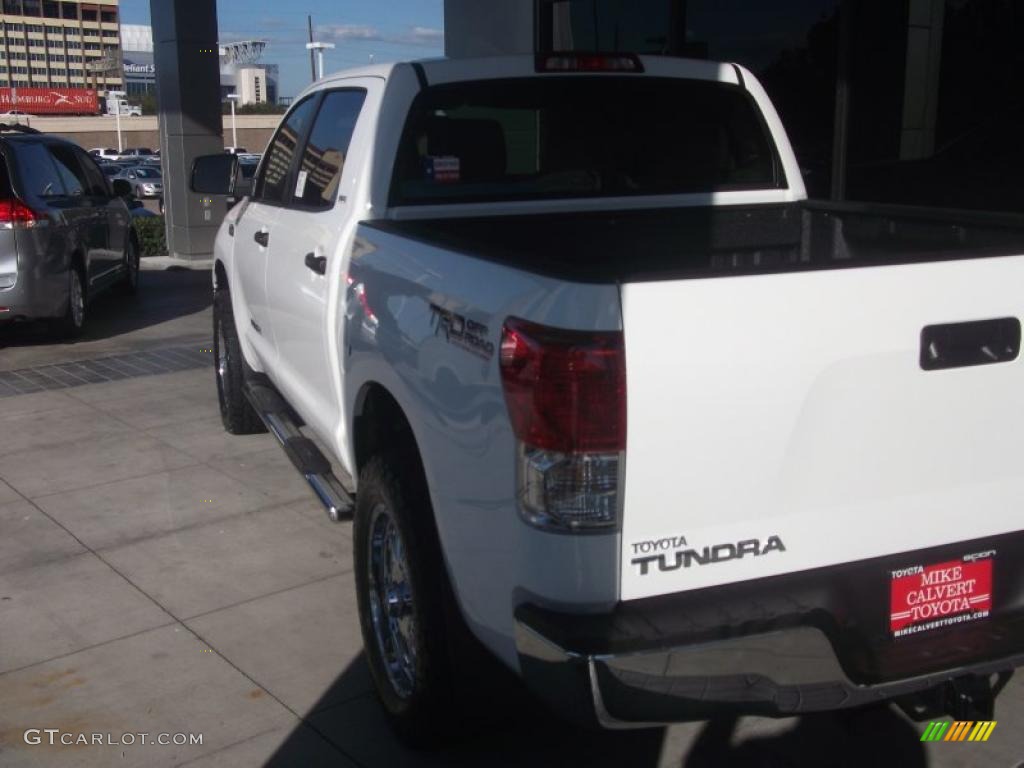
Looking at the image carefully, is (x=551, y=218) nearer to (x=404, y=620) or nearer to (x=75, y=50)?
(x=404, y=620)

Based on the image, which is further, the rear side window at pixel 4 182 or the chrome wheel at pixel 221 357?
the rear side window at pixel 4 182

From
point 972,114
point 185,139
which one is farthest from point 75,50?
point 972,114

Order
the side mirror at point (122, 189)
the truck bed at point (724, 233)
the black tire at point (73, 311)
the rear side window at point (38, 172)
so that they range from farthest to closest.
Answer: the side mirror at point (122, 189) < the black tire at point (73, 311) < the rear side window at point (38, 172) < the truck bed at point (724, 233)

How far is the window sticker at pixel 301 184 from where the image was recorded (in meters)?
4.91

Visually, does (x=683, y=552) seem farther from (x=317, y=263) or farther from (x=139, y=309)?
(x=139, y=309)

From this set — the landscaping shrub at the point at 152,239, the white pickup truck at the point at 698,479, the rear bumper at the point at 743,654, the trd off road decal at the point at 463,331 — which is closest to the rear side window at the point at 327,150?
the white pickup truck at the point at 698,479

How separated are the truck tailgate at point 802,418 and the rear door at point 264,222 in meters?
2.88

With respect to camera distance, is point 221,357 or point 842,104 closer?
point 221,357

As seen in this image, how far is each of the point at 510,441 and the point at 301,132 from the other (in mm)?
3042

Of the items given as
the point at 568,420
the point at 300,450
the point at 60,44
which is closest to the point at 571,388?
the point at 568,420

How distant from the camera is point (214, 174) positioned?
618 cm

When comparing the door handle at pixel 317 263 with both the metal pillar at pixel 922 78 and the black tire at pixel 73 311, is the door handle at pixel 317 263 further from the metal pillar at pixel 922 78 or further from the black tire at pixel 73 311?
the black tire at pixel 73 311

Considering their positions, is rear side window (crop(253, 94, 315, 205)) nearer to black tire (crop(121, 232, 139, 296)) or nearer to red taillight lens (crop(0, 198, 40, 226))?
red taillight lens (crop(0, 198, 40, 226))

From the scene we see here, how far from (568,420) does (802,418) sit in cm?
54
